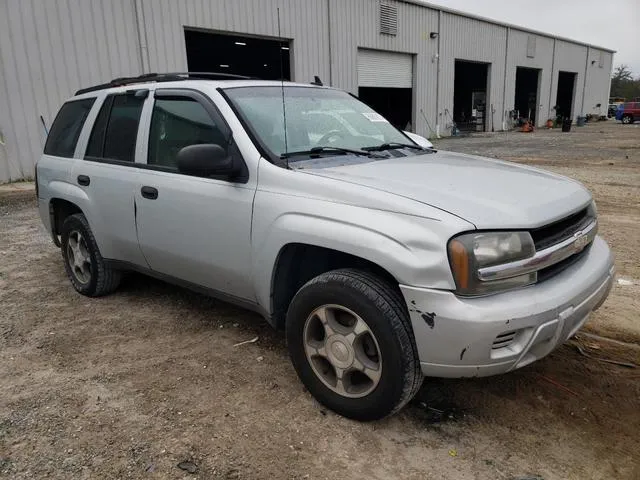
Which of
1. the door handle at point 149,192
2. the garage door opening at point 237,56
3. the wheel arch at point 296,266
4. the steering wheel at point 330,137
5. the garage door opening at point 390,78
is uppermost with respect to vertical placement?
the garage door opening at point 237,56

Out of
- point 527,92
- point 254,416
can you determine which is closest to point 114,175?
point 254,416

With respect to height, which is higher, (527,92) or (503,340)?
(527,92)

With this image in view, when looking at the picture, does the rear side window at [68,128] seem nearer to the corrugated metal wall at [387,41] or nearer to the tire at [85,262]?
the tire at [85,262]

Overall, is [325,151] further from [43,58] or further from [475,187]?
[43,58]

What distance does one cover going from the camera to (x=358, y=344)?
2.63 meters

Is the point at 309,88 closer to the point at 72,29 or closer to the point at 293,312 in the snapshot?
the point at 293,312

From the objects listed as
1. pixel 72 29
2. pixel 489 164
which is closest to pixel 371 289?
pixel 489 164

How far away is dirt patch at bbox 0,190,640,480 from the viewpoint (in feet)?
7.95

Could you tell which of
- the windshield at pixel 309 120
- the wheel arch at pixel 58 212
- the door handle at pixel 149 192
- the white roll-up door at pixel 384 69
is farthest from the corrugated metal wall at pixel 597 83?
the door handle at pixel 149 192

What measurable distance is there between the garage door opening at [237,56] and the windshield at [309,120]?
47.3 feet

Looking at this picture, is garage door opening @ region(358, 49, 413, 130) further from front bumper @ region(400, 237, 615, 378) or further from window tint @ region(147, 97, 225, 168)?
front bumper @ region(400, 237, 615, 378)

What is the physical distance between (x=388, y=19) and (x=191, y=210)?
67.1 ft

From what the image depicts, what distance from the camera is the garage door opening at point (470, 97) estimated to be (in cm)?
3145

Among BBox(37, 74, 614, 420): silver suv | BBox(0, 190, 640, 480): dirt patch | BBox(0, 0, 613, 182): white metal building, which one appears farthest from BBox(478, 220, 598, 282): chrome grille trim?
BBox(0, 0, 613, 182): white metal building
